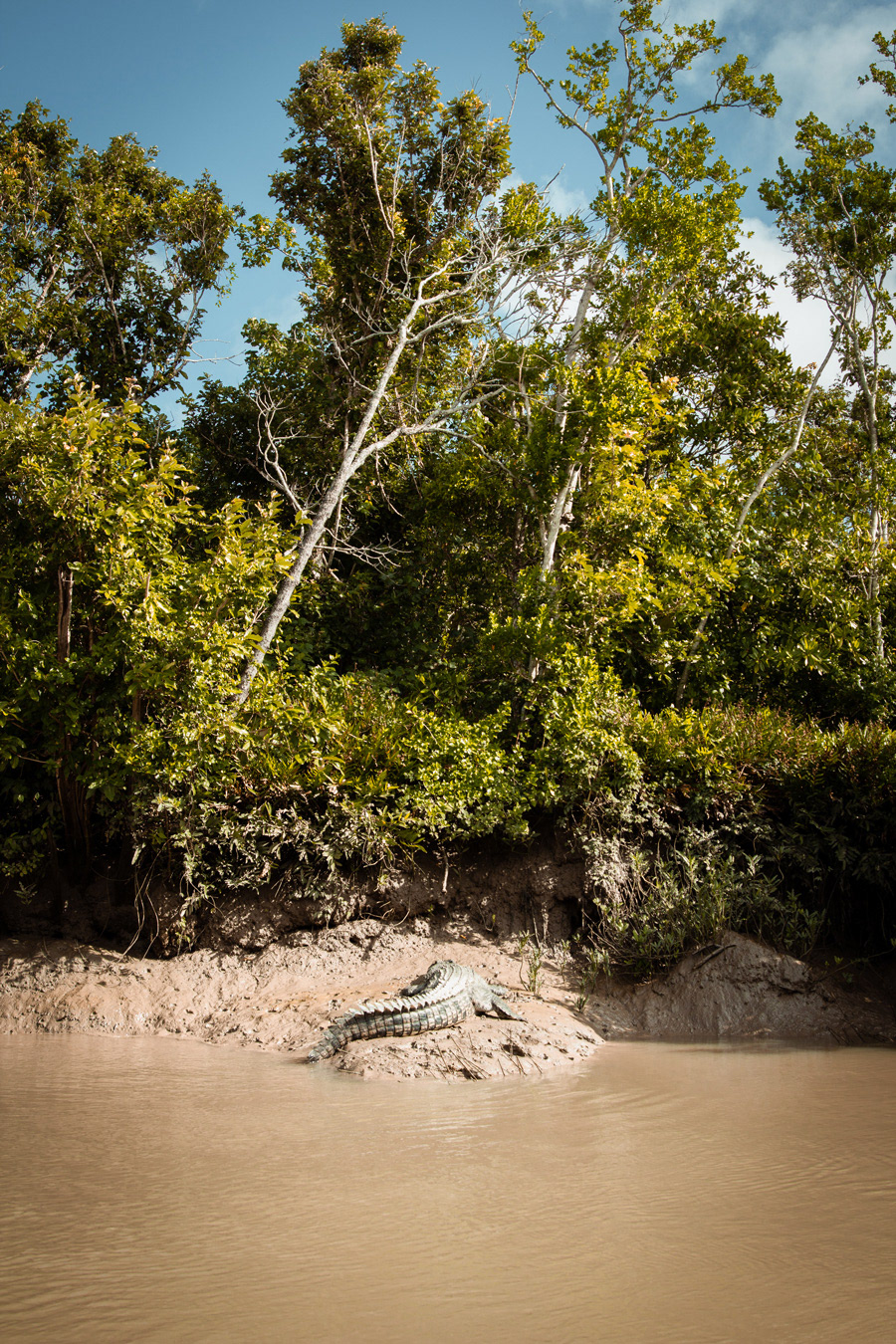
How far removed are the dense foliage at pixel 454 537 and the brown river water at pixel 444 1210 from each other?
327 centimetres

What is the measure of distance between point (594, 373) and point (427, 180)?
4951 mm

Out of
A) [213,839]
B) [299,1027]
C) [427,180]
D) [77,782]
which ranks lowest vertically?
[299,1027]

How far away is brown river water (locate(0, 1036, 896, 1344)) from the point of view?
2.37 meters

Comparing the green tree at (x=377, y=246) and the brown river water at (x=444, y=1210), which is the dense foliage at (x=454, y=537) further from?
the brown river water at (x=444, y=1210)

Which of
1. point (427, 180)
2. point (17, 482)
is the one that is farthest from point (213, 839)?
point (427, 180)

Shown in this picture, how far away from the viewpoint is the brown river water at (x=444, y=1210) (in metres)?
2.37

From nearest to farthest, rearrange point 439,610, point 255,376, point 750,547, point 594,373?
point 594,373 < point 750,547 < point 439,610 < point 255,376

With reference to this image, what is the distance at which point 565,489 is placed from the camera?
1125 centimetres

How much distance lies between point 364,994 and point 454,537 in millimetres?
7450

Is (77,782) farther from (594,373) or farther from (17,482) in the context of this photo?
(594,373)

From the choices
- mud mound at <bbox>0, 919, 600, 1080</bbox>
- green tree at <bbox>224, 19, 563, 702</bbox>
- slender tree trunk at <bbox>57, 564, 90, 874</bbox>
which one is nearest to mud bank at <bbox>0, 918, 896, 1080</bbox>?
mud mound at <bbox>0, 919, 600, 1080</bbox>

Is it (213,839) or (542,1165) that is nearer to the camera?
(542,1165)

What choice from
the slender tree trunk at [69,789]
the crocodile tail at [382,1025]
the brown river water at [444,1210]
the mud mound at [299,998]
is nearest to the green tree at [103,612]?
the slender tree trunk at [69,789]

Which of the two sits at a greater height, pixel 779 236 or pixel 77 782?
pixel 779 236
